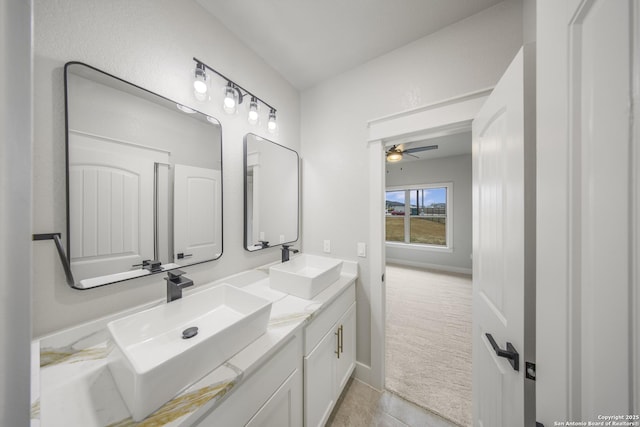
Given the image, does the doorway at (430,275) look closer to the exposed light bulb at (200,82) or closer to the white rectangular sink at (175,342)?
the exposed light bulb at (200,82)

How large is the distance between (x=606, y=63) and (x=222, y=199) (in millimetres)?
1524

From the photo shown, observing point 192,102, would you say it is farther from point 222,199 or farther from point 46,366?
point 46,366

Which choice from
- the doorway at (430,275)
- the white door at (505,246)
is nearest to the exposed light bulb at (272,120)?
the doorway at (430,275)

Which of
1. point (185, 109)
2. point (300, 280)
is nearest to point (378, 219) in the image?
point (300, 280)

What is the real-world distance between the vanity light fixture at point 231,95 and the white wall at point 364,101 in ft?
1.44

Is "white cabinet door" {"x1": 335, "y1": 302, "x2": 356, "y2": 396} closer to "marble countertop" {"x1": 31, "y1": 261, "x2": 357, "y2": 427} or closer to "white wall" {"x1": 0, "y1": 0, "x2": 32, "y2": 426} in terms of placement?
"marble countertop" {"x1": 31, "y1": 261, "x2": 357, "y2": 427}

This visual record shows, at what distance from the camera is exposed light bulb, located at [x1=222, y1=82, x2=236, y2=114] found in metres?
1.31

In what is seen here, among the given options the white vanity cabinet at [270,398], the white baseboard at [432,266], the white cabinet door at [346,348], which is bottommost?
the white baseboard at [432,266]

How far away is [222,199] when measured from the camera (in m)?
1.32

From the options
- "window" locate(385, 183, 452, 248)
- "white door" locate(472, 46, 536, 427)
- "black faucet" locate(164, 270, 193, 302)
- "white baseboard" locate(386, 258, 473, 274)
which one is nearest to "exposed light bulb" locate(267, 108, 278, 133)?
"black faucet" locate(164, 270, 193, 302)

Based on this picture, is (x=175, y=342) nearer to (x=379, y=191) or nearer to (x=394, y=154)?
(x=379, y=191)

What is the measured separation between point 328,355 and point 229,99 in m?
1.77

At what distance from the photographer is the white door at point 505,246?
699 mm

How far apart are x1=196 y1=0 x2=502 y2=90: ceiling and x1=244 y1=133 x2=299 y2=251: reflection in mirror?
27.1 inches
